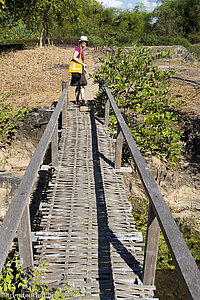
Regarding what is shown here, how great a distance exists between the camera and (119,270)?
2.87 metres

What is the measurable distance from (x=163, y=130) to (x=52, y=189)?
12.1 feet

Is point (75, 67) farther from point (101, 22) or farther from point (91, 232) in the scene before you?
point (101, 22)

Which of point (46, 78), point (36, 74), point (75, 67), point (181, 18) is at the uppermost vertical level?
point (181, 18)

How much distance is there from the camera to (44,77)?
12.8 metres

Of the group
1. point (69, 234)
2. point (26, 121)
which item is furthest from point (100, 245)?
point (26, 121)

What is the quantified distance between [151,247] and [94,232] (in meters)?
0.95

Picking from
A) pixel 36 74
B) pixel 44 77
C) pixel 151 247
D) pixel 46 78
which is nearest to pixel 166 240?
pixel 151 247

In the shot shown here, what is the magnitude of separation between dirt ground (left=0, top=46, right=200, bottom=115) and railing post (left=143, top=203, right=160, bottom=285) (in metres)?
6.57

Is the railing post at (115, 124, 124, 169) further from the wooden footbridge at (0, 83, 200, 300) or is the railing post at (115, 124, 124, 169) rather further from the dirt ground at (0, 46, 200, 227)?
the dirt ground at (0, 46, 200, 227)

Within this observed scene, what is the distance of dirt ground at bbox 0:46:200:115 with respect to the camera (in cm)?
1005

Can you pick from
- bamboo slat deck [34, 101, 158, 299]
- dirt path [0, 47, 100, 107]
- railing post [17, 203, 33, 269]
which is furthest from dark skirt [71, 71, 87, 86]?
railing post [17, 203, 33, 269]

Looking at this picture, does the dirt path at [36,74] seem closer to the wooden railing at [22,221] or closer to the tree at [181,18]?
the wooden railing at [22,221]

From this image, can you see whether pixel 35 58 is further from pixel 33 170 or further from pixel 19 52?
pixel 33 170

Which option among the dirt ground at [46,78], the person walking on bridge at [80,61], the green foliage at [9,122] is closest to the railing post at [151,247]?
the person walking on bridge at [80,61]
